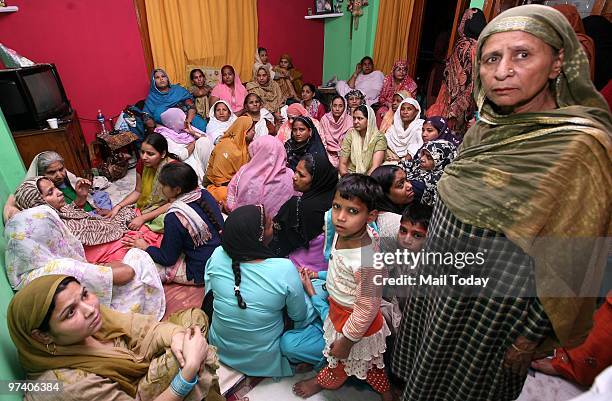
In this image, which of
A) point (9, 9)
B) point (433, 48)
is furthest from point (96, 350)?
point (433, 48)

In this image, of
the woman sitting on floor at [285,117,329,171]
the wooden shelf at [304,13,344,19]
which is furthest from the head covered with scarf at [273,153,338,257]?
the wooden shelf at [304,13,344,19]

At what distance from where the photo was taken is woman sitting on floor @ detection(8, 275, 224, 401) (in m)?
0.94

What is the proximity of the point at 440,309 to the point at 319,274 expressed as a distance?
34.0 inches

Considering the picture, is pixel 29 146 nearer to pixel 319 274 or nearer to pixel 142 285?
pixel 142 285

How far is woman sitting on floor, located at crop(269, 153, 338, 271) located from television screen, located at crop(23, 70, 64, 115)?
8.45ft

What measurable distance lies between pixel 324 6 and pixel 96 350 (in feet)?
19.4

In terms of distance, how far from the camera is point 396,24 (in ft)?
16.4

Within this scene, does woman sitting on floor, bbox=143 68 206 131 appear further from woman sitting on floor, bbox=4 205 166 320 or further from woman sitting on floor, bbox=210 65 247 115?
woman sitting on floor, bbox=4 205 166 320

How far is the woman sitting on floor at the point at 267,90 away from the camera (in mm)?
4836

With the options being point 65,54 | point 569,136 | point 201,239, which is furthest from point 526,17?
point 65,54

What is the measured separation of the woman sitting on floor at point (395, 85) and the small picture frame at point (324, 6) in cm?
186

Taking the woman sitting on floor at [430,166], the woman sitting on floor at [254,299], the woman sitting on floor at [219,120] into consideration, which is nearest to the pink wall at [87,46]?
the woman sitting on floor at [219,120]

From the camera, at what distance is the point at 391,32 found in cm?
504

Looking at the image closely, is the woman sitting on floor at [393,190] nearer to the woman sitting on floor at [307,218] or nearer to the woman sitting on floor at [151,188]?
the woman sitting on floor at [307,218]
